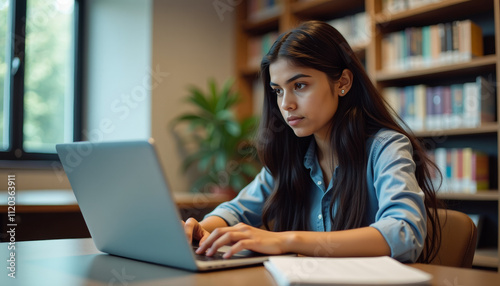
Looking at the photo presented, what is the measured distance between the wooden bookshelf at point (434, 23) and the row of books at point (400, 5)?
1.0 inches

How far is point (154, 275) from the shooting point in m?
0.76

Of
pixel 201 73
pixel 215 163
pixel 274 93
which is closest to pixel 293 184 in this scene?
pixel 274 93

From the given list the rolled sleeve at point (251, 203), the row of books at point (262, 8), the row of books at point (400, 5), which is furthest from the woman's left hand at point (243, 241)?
the row of books at point (262, 8)

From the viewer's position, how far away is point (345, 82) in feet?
4.30

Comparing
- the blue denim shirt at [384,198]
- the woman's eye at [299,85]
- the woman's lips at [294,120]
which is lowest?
the blue denim shirt at [384,198]

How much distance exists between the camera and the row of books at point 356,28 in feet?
9.56

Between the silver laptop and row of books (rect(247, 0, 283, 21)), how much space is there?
2.74 metres

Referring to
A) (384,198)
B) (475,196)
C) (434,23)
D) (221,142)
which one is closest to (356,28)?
(434,23)

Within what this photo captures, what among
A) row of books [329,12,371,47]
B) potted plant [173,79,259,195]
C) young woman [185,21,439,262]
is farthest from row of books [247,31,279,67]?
young woman [185,21,439,262]

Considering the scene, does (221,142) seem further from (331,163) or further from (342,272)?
(342,272)

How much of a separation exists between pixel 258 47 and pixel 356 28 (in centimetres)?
86

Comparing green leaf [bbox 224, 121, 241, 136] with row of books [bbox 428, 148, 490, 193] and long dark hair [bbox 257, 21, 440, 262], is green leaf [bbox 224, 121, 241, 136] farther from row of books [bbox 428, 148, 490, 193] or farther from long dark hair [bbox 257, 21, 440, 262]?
long dark hair [bbox 257, 21, 440, 262]

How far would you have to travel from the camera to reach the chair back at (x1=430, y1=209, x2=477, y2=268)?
3.57ft

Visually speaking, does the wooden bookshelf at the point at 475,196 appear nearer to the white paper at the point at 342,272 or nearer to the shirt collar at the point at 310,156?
the shirt collar at the point at 310,156
